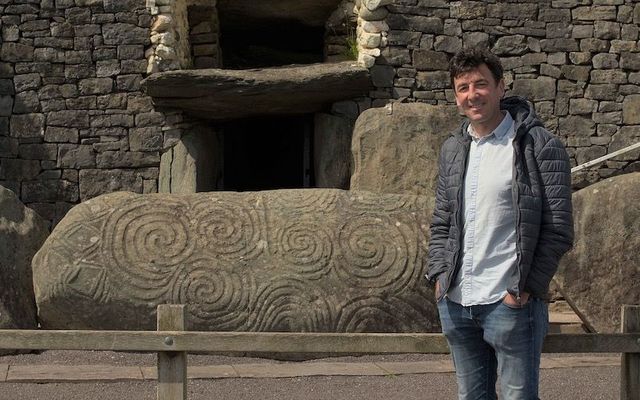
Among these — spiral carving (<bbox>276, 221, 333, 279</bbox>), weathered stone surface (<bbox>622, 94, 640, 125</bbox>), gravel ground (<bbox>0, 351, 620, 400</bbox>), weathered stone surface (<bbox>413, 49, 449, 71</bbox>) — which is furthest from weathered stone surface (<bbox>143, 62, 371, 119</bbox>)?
gravel ground (<bbox>0, 351, 620, 400</bbox>)

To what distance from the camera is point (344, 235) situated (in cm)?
544

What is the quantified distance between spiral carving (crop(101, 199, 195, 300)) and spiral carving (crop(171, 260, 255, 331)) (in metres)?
0.11

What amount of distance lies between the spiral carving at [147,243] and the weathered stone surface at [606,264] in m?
2.62

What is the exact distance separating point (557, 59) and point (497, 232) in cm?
680

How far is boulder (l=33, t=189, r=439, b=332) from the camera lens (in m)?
5.25

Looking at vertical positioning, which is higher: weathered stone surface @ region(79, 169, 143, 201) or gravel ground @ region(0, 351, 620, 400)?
weathered stone surface @ region(79, 169, 143, 201)

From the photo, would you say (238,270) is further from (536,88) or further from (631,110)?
(631,110)

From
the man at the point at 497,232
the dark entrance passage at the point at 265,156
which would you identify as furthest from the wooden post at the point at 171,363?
the dark entrance passage at the point at 265,156

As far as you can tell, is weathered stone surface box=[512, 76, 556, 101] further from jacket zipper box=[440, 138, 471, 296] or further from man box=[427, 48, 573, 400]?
jacket zipper box=[440, 138, 471, 296]

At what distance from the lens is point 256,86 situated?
28.7 feet

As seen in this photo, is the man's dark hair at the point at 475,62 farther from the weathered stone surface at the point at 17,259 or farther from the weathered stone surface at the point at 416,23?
the weathered stone surface at the point at 416,23

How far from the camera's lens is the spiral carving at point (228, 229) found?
211 inches

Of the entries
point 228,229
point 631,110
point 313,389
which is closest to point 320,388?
point 313,389

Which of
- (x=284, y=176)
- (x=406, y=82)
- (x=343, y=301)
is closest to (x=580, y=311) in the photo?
(x=343, y=301)
